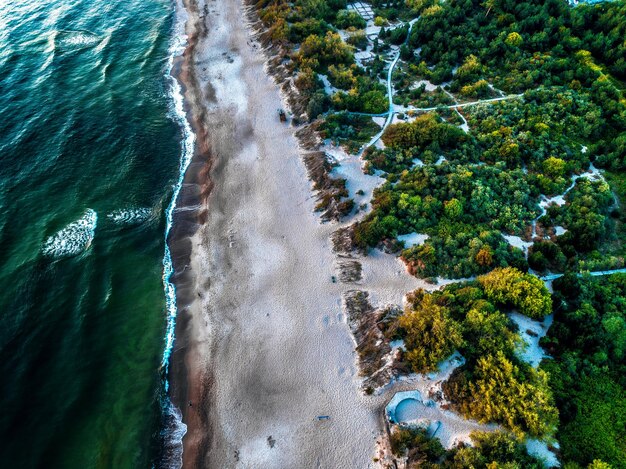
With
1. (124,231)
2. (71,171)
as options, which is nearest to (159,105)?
(71,171)

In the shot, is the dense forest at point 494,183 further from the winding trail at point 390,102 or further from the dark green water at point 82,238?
the dark green water at point 82,238

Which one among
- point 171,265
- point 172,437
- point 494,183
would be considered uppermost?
point 494,183

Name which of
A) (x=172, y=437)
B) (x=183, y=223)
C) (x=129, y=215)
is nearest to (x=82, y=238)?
(x=129, y=215)

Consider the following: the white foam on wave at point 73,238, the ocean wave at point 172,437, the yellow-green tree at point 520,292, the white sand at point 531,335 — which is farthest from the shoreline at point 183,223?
the white sand at point 531,335

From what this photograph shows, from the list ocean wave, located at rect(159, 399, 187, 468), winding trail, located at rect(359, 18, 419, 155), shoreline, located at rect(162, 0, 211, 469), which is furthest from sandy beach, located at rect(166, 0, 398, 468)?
winding trail, located at rect(359, 18, 419, 155)

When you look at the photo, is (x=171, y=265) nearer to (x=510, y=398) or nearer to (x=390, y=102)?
(x=510, y=398)

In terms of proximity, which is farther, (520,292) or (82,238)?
(82,238)

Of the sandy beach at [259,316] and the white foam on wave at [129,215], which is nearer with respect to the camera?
the sandy beach at [259,316]
